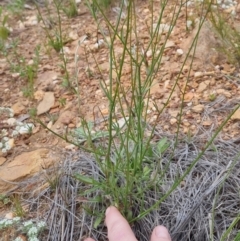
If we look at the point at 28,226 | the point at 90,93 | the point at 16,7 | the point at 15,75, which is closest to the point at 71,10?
the point at 16,7

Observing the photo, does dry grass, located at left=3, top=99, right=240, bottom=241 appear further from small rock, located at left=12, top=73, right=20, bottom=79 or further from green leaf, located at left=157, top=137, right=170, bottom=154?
small rock, located at left=12, top=73, right=20, bottom=79

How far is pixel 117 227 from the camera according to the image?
1.38 m

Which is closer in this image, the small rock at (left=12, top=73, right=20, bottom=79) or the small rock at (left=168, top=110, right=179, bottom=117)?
the small rock at (left=168, top=110, right=179, bottom=117)

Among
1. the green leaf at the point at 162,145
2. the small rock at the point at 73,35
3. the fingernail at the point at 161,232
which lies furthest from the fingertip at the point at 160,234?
the small rock at the point at 73,35

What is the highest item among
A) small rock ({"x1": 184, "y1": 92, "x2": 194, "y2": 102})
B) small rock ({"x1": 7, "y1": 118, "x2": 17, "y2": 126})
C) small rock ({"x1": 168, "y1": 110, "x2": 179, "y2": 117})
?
small rock ({"x1": 184, "y1": 92, "x2": 194, "y2": 102})

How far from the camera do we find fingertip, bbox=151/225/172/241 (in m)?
1.35

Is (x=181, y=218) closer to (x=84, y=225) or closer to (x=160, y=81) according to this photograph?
(x=84, y=225)

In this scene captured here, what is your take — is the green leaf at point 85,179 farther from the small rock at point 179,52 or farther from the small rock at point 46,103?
the small rock at point 179,52

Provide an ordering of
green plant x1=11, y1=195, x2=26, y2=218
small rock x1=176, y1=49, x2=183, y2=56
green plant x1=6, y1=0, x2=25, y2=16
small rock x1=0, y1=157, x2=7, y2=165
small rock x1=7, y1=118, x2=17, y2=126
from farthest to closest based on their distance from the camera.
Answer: green plant x1=6, y1=0, x2=25, y2=16
small rock x1=176, y1=49, x2=183, y2=56
small rock x1=7, y1=118, x2=17, y2=126
small rock x1=0, y1=157, x2=7, y2=165
green plant x1=11, y1=195, x2=26, y2=218

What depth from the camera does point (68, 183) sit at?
160 cm

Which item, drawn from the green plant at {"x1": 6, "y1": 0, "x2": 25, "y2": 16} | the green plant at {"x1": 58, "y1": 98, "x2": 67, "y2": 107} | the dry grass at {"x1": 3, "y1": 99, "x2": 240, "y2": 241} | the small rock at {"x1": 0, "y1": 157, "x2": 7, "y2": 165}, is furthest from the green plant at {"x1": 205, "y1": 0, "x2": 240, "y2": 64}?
the green plant at {"x1": 6, "y1": 0, "x2": 25, "y2": 16}

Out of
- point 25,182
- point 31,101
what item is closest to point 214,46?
point 31,101

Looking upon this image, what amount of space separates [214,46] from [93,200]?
89 cm

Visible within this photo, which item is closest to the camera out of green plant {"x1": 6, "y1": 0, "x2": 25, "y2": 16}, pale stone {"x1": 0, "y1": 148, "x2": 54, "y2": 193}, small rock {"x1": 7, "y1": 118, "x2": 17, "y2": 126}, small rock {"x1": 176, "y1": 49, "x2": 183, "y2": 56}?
pale stone {"x1": 0, "y1": 148, "x2": 54, "y2": 193}
